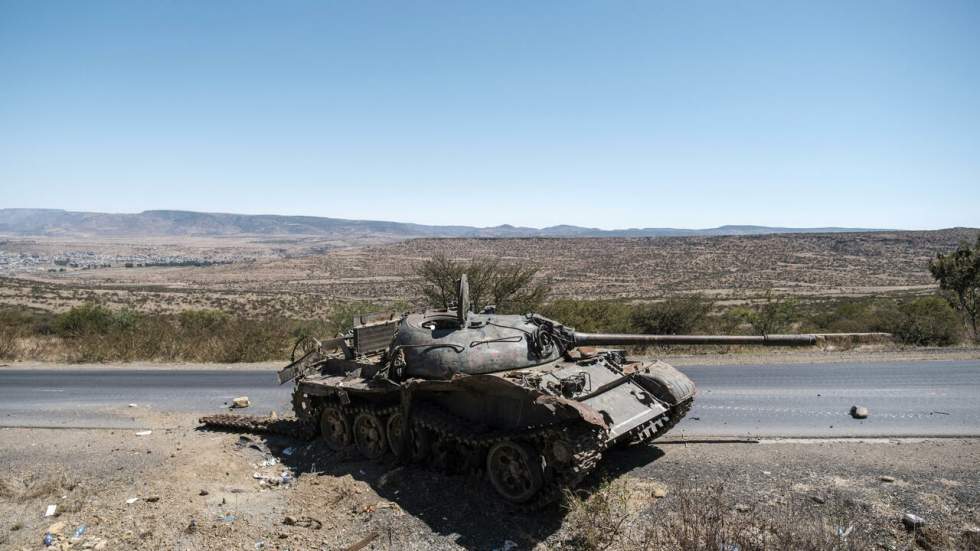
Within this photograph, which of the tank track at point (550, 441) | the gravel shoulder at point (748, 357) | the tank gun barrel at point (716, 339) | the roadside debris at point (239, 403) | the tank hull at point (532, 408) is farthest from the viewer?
the gravel shoulder at point (748, 357)

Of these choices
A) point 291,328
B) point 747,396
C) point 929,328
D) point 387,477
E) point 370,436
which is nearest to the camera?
point 387,477

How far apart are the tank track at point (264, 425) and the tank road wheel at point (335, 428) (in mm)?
322

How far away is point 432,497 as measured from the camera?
8.38m

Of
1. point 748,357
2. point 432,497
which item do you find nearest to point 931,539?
point 432,497

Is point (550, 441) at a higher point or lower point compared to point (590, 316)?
higher

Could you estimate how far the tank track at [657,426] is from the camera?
8.69 metres

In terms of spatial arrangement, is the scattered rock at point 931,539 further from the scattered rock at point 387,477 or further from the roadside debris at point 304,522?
the roadside debris at point 304,522

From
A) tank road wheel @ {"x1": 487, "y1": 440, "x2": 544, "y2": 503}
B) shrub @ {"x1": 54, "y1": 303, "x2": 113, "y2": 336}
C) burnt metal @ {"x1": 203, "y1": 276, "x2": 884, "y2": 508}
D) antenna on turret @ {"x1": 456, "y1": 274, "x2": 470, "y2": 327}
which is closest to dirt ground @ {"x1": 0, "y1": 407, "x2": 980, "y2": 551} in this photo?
tank road wheel @ {"x1": 487, "y1": 440, "x2": 544, "y2": 503}

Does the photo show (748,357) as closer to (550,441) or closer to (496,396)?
(496,396)

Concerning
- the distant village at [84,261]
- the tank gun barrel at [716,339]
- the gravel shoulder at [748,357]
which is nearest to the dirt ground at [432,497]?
the tank gun barrel at [716,339]

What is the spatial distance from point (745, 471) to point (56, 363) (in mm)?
21890

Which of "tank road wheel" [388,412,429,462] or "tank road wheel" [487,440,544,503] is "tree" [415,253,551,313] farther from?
"tank road wheel" [487,440,544,503]

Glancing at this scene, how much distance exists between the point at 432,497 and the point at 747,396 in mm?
7728

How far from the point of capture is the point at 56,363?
827 inches
